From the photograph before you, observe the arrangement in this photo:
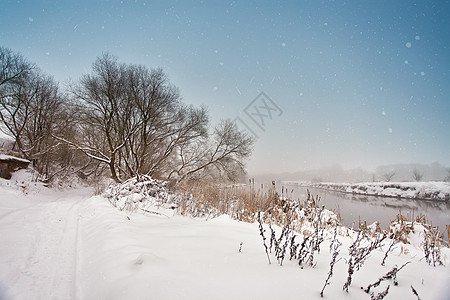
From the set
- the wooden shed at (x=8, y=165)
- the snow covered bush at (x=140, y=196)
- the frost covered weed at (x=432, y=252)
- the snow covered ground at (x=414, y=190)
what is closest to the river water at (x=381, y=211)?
the frost covered weed at (x=432, y=252)

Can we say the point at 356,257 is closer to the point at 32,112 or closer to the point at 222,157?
the point at 222,157

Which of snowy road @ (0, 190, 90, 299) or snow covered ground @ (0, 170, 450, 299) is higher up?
snow covered ground @ (0, 170, 450, 299)

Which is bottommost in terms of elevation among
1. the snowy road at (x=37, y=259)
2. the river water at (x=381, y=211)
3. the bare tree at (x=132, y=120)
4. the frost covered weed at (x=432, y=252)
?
the river water at (x=381, y=211)

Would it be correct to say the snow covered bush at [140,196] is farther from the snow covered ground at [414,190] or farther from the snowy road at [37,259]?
the snow covered ground at [414,190]

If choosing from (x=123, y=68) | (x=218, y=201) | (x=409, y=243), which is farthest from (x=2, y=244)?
(x=123, y=68)

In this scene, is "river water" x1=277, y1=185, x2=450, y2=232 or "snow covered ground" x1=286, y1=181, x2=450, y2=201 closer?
"river water" x1=277, y1=185, x2=450, y2=232

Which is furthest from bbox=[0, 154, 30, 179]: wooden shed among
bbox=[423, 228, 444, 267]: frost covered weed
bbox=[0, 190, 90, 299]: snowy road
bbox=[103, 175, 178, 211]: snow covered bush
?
bbox=[423, 228, 444, 267]: frost covered weed

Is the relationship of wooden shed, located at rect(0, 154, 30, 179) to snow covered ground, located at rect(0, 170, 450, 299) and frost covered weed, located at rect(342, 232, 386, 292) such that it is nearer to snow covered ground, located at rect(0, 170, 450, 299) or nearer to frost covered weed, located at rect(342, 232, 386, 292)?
snow covered ground, located at rect(0, 170, 450, 299)

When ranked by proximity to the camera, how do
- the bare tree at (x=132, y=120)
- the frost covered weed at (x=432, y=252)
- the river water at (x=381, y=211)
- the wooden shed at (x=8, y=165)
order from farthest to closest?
the bare tree at (x=132, y=120)
the river water at (x=381, y=211)
the wooden shed at (x=8, y=165)
the frost covered weed at (x=432, y=252)

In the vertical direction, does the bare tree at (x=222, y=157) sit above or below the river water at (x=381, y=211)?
above

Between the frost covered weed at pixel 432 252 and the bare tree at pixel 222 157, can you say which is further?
the bare tree at pixel 222 157

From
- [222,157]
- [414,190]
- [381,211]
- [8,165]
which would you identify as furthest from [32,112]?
[414,190]

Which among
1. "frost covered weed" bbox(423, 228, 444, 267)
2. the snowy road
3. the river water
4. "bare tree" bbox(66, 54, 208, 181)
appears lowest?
the river water

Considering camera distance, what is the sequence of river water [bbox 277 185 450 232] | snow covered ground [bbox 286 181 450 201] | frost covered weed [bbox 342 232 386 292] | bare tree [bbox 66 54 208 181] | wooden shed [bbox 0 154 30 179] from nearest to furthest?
frost covered weed [bbox 342 232 386 292] → wooden shed [bbox 0 154 30 179] → river water [bbox 277 185 450 232] → bare tree [bbox 66 54 208 181] → snow covered ground [bbox 286 181 450 201]
